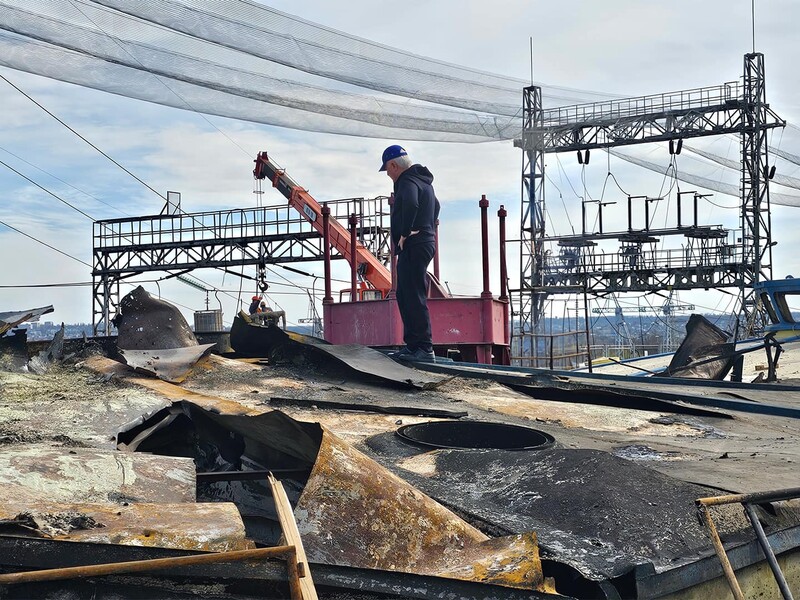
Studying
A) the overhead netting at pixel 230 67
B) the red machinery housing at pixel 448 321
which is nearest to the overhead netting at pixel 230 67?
the overhead netting at pixel 230 67

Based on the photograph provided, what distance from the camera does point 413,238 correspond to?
6934 millimetres

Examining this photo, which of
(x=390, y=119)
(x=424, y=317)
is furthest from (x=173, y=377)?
(x=390, y=119)

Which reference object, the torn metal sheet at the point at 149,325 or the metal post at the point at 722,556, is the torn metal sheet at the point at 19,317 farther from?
the metal post at the point at 722,556

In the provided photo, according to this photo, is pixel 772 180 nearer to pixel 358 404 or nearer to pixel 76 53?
pixel 76 53

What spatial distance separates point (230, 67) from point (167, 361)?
913 cm

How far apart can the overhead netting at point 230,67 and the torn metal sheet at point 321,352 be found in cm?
607

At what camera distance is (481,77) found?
24.2 meters

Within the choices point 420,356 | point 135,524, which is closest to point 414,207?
point 420,356

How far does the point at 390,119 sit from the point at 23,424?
50.8 ft

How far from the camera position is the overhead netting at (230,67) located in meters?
11.3

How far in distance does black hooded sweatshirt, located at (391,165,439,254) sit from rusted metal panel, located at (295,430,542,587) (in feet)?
15.0

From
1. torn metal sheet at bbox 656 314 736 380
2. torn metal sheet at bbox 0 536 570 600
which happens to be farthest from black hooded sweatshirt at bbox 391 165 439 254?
torn metal sheet at bbox 0 536 570 600

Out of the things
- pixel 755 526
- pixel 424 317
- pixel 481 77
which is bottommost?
pixel 755 526

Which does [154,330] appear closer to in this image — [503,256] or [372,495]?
[372,495]
